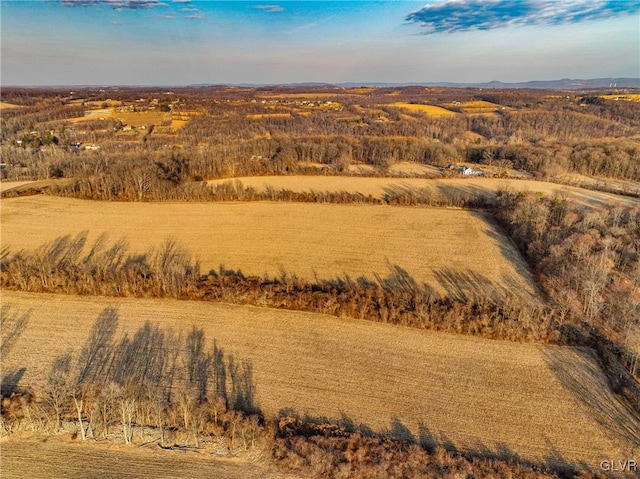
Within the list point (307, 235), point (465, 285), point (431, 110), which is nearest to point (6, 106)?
point (307, 235)

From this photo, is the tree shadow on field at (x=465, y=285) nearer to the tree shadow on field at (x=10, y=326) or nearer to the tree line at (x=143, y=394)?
the tree line at (x=143, y=394)

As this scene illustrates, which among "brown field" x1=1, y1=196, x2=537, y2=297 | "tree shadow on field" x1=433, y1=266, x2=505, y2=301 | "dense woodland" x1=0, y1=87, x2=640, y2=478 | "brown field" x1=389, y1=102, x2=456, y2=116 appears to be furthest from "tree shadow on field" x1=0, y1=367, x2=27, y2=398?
"brown field" x1=389, y1=102, x2=456, y2=116

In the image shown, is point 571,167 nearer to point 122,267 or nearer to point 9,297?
point 122,267

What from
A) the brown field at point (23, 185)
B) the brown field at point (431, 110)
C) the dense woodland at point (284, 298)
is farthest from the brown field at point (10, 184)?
the brown field at point (431, 110)

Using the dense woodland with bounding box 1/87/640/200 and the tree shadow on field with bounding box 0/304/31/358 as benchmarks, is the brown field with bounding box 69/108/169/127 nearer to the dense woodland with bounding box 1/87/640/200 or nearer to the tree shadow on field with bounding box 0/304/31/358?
the dense woodland with bounding box 1/87/640/200

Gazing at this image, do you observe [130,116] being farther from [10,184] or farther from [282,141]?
[10,184]

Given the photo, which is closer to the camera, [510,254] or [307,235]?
[510,254]
